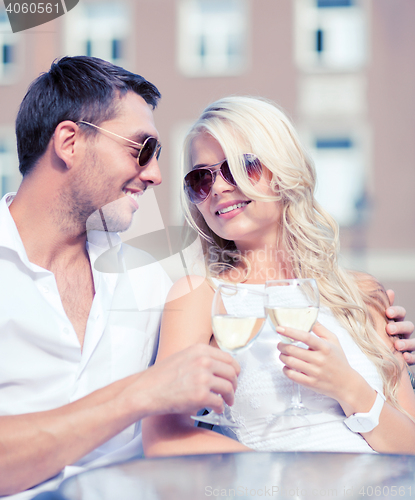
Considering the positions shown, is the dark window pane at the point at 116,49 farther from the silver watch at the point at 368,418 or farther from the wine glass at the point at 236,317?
the silver watch at the point at 368,418

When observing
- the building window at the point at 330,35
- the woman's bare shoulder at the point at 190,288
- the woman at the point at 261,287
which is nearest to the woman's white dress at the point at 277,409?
the woman at the point at 261,287

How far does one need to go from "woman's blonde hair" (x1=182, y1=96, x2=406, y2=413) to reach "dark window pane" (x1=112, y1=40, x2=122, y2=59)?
10262mm

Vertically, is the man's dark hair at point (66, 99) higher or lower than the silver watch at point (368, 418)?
higher

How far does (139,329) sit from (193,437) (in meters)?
0.50

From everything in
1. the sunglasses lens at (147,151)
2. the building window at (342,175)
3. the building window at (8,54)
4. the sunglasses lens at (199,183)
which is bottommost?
the building window at (342,175)

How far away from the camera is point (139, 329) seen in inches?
71.7

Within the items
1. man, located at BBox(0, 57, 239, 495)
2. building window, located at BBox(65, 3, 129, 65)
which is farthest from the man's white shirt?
building window, located at BBox(65, 3, 129, 65)

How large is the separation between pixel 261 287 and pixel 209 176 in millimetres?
459

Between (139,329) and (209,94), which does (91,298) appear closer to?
(139,329)

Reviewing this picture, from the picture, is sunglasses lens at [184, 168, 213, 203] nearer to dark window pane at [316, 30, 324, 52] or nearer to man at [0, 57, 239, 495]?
man at [0, 57, 239, 495]

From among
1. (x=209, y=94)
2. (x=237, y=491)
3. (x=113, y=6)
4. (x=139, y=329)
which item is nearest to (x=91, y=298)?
(x=139, y=329)

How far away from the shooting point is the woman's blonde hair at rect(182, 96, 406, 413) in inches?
73.2

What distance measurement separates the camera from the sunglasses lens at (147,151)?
6.85 ft

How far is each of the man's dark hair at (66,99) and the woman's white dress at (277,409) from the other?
1109 mm
